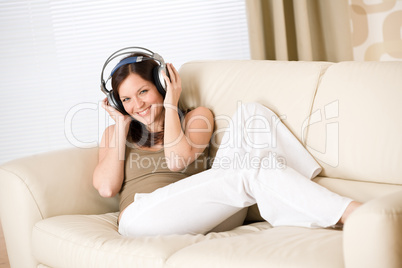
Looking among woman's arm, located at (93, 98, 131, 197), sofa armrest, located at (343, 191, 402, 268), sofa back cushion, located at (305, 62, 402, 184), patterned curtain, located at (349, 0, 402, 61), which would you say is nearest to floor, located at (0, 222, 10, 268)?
woman's arm, located at (93, 98, 131, 197)

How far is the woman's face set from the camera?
6.70ft

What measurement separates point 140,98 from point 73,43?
142 centimetres

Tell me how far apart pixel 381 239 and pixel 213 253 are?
0.47 meters

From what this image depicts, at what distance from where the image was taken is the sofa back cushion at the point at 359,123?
1726 mm

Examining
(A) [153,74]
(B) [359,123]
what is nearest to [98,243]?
(A) [153,74]

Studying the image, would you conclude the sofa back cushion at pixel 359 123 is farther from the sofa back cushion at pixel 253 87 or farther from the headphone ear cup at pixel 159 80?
the headphone ear cup at pixel 159 80

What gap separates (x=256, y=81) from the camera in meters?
2.08

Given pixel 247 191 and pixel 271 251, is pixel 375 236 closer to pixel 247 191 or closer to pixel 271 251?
pixel 271 251

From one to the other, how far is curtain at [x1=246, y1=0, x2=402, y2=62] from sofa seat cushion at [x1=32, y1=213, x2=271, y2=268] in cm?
129

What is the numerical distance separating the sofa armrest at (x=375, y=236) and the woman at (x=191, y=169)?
273 mm

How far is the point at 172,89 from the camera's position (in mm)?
2051

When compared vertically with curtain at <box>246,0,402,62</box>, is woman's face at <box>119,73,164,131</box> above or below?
below

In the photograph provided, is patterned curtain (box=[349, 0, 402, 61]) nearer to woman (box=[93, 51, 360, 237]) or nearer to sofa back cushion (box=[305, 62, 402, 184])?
Answer: sofa back cushion (box=[305, 62, 402, 184])

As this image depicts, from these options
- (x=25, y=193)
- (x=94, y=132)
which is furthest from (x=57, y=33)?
(x=25, y=193)
